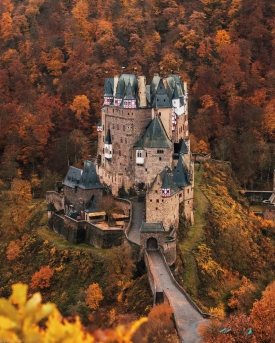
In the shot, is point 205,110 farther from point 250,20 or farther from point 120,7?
point 120,7

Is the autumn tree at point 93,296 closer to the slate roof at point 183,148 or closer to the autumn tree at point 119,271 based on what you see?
the autumn tree at point 119,271

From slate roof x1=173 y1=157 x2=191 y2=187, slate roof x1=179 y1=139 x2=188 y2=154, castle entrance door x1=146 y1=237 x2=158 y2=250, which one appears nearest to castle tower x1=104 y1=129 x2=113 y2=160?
slate roof x1=179 y1=139 x2=188 y2=154

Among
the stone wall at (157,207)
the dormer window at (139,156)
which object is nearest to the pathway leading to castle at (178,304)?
the stone wall at (157,207)

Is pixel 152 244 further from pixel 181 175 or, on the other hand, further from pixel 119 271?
pixel 181 175

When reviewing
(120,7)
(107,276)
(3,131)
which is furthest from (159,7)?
(107,276)

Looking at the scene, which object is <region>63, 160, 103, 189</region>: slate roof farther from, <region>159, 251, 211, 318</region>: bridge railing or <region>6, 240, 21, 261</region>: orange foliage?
<region>159, 251, 211, 318</region>: bridge railing
